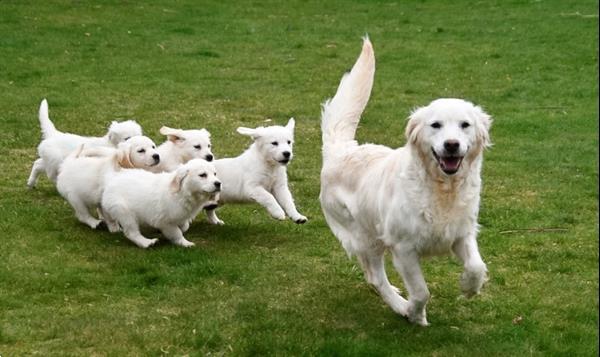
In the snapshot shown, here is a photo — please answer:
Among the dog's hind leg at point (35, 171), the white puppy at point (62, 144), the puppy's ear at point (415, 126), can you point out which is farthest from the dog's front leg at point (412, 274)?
the dog's hind leg at point (35, 171)

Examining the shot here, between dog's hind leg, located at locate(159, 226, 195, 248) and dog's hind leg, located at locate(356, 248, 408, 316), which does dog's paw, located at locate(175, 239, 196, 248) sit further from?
dog's hind leg, located at locate(356, 248, 408, 316)

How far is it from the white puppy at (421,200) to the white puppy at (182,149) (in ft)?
8.24

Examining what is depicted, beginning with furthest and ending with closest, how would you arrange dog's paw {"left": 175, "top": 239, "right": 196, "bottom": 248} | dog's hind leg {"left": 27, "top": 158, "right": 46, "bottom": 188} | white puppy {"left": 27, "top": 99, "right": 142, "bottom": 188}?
dog's hind leg {"left": 27, "top": 158, "right": 46, "bottom": 188} < white puppy {"left": 27, "top": 99, "right": 142, "bottom": 188} < dog's paw {"left": 175, "top": 239, "right": 196, "bottom": 248}

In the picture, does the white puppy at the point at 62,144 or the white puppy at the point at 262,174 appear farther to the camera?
the white puppy at the point at 62,144

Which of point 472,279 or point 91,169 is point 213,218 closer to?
point 91,169

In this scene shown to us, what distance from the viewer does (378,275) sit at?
6109 millimetres

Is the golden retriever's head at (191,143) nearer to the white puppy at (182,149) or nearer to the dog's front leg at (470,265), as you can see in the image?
the white puppy at (182,149)

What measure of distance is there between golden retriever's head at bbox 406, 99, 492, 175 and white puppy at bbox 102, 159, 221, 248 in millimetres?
2403

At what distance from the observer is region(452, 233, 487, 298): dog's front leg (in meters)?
5.39

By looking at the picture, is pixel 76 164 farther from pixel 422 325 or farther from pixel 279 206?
pixel 422 325

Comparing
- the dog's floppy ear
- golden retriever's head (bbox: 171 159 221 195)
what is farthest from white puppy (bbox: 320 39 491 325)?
the dog's floppy ear

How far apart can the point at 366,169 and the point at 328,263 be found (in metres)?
1.24

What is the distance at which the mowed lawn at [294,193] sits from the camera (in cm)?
567

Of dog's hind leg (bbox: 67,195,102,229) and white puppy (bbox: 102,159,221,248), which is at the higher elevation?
white puppy (bbox: 102,159,221,248)
